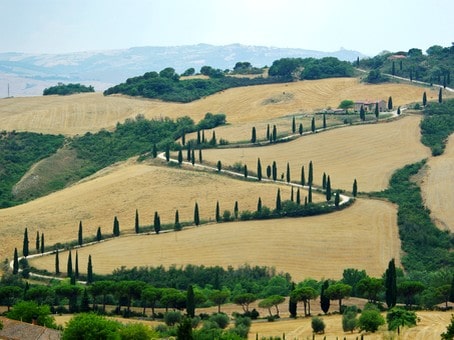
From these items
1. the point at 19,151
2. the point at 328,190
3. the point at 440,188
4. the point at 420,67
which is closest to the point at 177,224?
the point at 328,190

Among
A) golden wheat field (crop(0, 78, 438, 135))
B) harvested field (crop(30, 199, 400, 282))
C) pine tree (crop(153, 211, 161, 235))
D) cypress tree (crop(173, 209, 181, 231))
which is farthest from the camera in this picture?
golden wheat field (crop(0, 78, 438, 135))

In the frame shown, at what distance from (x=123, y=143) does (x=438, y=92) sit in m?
50.2

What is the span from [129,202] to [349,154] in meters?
31.7

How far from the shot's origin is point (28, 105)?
186 metres

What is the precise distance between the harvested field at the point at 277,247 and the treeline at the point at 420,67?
2777 inches

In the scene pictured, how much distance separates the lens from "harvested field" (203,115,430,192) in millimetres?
125375

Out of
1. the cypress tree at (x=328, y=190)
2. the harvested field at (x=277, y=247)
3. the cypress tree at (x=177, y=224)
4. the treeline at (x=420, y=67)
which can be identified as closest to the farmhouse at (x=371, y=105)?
the treeline at (x=420, y=67)

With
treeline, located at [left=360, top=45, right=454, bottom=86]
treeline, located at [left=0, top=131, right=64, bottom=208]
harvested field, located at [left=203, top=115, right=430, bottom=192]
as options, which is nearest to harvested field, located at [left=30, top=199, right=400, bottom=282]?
harvested field, located at [left=203, top=115, right=430, bottom=192]

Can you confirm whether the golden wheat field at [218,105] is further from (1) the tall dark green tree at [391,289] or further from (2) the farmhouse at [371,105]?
(1) the tall dark green tree at [391,289]

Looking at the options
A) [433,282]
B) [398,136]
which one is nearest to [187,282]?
[433,282]

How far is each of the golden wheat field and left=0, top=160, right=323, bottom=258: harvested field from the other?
37740 millimetres

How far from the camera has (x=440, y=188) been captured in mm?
118562

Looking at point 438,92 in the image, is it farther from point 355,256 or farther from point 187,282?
point 187,282

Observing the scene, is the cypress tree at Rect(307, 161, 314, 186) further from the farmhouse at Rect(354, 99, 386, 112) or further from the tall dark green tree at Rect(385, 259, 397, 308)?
the tall dark green tree at Rect(385, 259, 397, 308)
